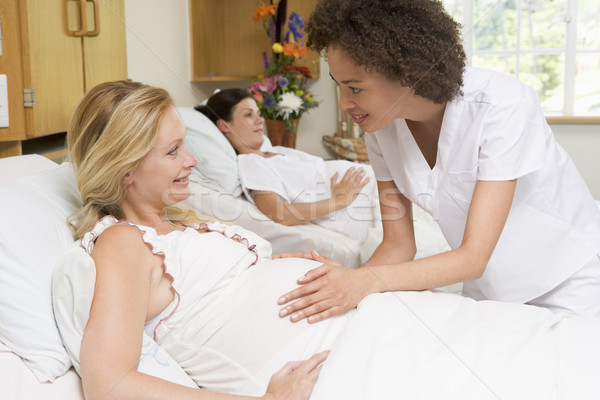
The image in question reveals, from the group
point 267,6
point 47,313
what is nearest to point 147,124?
point 47,313

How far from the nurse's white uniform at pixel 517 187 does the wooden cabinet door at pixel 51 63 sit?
121 centimetres

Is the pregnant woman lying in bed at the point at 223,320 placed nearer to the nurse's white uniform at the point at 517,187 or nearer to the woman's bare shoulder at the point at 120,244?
the woman's bare shoulder at the point at 120,244

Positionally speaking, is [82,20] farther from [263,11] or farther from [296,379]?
[296,379]

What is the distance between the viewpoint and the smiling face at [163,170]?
129cm

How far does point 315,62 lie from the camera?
381cm

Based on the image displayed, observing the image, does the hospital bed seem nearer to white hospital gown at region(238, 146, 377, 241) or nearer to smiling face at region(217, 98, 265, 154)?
white hospital gown at region(238, 146, 377, 241)

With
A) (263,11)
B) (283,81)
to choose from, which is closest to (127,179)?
(283,81)

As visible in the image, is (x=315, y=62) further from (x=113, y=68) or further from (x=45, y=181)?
(x=45, y=181)

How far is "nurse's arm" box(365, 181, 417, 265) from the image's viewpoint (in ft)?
4.58

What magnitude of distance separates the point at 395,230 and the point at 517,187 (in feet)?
1.01

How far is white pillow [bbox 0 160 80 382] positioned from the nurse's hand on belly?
1.33ft

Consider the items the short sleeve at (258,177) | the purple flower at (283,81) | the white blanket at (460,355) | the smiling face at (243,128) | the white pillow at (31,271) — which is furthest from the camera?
the purple flower at (283,81)

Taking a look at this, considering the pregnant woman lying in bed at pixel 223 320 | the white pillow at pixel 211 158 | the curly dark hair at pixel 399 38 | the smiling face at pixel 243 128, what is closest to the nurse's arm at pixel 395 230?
the pregnant woman lying in bed at pixel 223 320

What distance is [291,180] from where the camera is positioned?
2.67 meters
